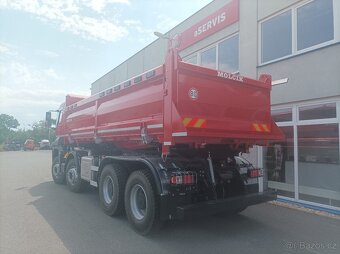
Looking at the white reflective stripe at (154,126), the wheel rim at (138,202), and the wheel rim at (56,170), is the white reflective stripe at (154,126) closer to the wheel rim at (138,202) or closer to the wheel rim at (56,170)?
the wheel rim at (138,202)

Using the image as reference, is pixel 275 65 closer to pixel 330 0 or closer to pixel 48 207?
pixel 330 0

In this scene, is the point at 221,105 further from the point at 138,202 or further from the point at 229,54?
the point at 229,54

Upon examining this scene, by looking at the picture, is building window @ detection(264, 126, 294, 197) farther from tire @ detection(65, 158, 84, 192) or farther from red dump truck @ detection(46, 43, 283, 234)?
tire @ detection(65, 158, 84, 192)

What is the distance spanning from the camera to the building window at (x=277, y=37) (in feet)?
28.9

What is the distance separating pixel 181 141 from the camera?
5.14 m

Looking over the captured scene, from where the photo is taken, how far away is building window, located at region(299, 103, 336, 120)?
7456mm

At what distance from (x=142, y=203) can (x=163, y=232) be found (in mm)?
623

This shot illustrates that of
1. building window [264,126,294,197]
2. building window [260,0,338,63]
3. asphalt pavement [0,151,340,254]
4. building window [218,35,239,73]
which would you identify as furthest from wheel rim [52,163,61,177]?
building window [260,0,338,63]

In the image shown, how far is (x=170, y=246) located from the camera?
4.91m

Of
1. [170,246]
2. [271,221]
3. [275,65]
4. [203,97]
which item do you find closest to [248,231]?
[271,221]

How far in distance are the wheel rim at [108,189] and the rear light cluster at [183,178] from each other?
2132mm

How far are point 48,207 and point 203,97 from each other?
449cm

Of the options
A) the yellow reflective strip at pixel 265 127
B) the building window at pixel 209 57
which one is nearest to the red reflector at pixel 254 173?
the yellow reflective strip at pixel 265 127

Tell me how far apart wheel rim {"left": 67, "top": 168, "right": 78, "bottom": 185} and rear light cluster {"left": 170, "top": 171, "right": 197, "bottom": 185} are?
4.94m
